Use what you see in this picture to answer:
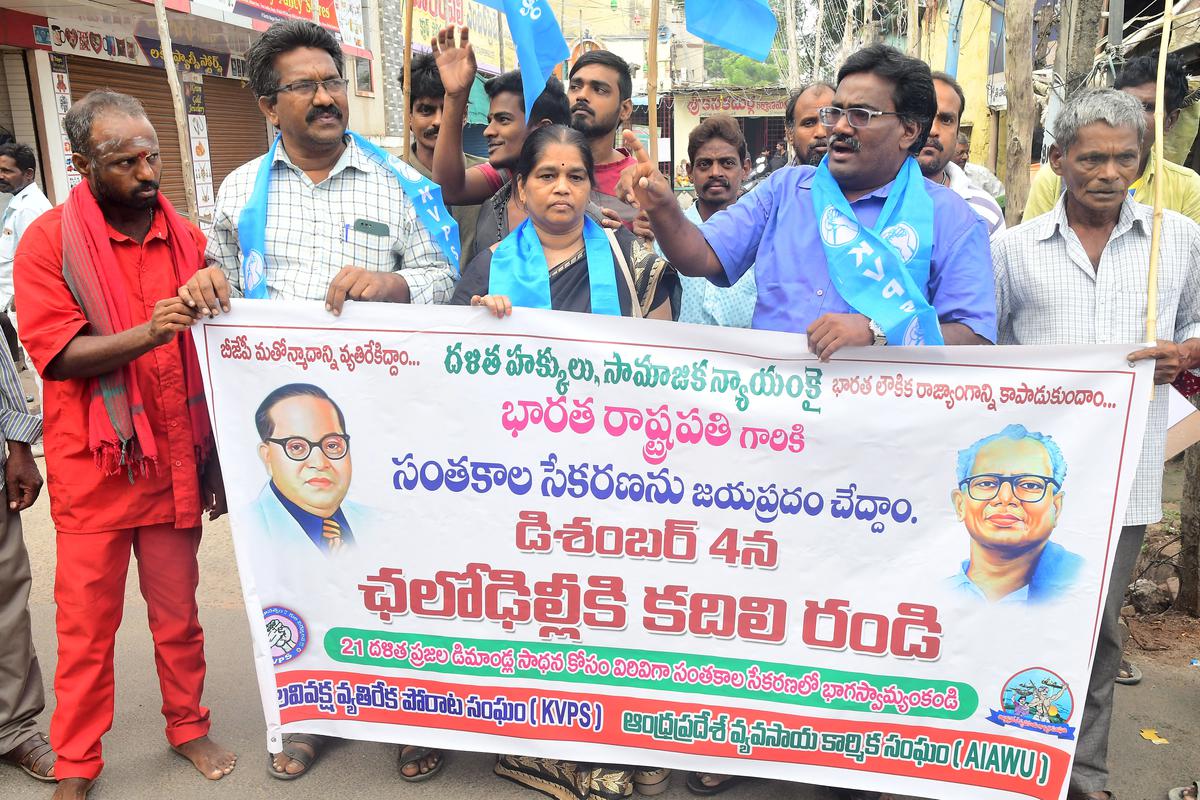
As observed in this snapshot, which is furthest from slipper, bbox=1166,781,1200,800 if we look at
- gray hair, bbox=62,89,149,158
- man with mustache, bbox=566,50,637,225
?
gray hair, bbox=62,89,149,158

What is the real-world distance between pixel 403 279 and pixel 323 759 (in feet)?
5.12

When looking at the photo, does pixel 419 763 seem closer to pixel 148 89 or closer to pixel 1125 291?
pixel 1125 291

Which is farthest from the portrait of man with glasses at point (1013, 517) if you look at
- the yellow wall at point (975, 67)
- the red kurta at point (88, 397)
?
the yellow wall at point (975, 67)

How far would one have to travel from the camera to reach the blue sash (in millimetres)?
2887

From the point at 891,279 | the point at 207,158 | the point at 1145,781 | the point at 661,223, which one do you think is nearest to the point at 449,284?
the point at 661,223

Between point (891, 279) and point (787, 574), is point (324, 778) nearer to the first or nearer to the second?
point (787, 574)

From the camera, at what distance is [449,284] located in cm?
318

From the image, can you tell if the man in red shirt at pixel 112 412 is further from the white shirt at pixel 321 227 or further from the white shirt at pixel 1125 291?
the white shirt at pixel 1125 291

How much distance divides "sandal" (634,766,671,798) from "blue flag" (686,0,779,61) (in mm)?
2271

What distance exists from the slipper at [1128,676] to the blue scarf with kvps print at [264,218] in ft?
9.20

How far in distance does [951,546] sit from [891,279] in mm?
718

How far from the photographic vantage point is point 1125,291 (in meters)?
2.72

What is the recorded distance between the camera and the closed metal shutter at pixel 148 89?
1048 cm

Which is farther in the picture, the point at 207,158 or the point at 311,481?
the point at 207,158
